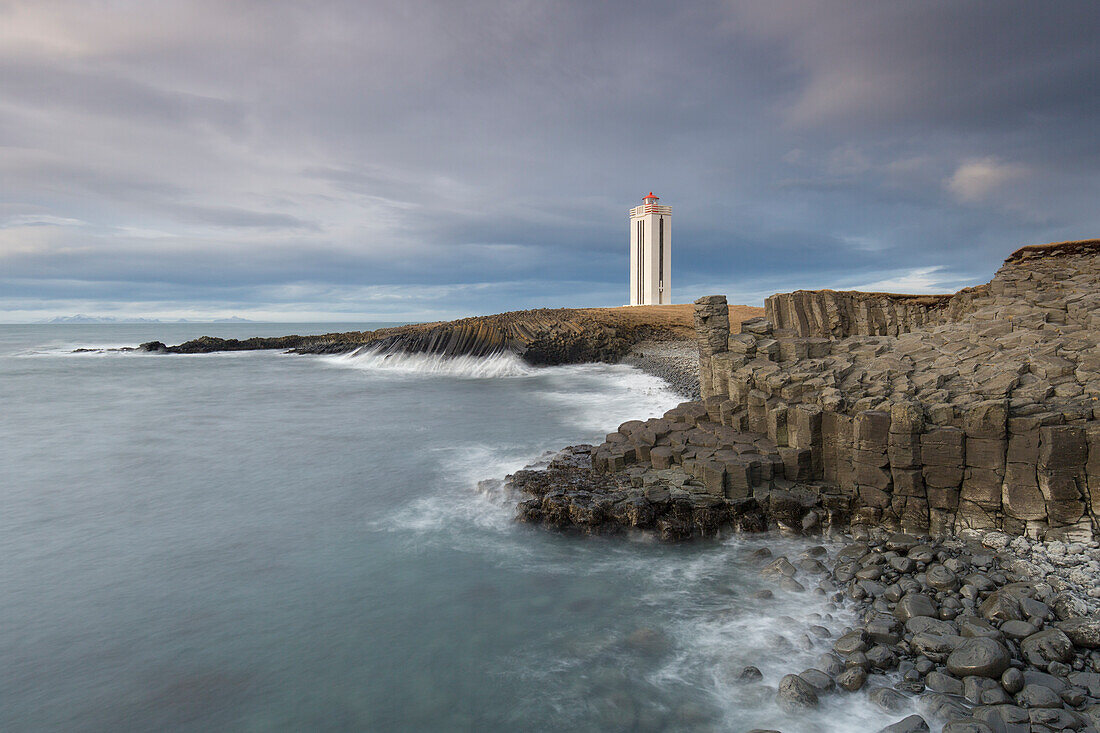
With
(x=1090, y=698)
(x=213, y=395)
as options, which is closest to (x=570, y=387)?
(x=213, y=395)

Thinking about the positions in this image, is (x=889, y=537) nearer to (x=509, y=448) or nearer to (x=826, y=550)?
(x=826, y=550)

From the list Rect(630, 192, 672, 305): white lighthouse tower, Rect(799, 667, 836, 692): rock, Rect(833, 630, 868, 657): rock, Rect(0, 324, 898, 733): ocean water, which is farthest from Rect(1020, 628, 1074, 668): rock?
Rect(630, 192, 672, 305): white lighthouse tower

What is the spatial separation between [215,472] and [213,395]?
46.9 ft

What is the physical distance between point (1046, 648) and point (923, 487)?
257cm

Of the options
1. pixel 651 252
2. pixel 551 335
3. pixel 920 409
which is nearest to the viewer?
pixel 920 409

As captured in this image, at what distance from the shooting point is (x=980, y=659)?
436cm

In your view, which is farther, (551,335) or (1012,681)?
(551,335)

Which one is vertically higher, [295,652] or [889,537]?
[889,537]

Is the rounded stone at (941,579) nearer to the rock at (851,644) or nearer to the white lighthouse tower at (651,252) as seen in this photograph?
the rock at (851,644)

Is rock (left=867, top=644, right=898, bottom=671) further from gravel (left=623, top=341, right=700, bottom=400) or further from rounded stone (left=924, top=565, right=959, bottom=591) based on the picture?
gravel (left=623, top=341, right=700, bottom=400)

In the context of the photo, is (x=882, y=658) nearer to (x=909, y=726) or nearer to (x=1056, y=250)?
(x=909, y=726)

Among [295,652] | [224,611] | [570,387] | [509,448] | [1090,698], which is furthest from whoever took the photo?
[570,387]

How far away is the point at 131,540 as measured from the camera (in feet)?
27.7

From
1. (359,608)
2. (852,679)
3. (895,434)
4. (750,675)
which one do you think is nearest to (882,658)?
(852,679)
